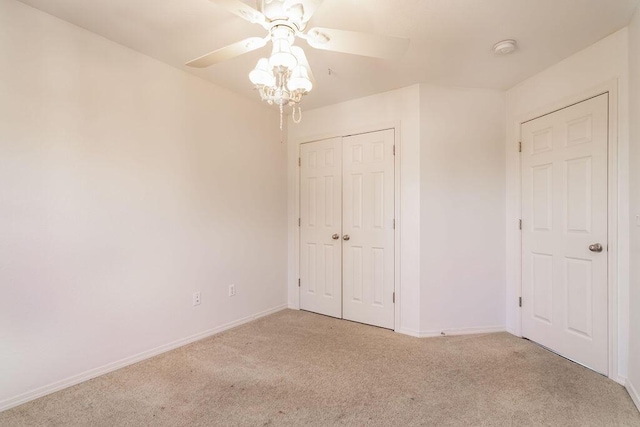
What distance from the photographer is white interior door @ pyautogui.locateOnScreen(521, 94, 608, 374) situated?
2210mm

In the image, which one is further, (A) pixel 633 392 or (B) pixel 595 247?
(B) pixel 595 247

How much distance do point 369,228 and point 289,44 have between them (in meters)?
2.03

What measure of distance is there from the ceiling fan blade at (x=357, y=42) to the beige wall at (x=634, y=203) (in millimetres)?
1518

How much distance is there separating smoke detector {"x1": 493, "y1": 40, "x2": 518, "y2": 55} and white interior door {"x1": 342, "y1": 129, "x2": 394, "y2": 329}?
41.9 inches

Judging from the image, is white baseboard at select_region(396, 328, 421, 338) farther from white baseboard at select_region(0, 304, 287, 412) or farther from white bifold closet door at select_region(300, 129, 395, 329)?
white baseboard at select_region(0, 304, 287, 412)

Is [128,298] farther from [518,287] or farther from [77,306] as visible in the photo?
[518,287]

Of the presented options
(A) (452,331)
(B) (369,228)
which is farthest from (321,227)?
(A) (452,331)

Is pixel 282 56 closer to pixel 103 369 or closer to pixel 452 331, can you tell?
pixel 103 369

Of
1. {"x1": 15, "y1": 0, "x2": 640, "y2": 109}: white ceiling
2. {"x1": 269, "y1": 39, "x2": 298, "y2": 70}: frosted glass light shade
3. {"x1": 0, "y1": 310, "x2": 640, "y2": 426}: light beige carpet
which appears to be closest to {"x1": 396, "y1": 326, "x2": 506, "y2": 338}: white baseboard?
{"x1": 0, "y1": 310, "x2": 640, "y2": 426}: light beige carpet

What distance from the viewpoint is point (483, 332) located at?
2947 mm

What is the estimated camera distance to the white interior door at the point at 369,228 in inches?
122

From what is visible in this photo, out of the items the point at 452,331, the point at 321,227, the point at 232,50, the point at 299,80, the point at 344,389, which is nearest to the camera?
the point at 299,80

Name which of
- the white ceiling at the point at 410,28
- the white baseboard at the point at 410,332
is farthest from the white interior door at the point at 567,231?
the white baseboard at the point at 410,332

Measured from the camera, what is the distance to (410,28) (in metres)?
2.04
